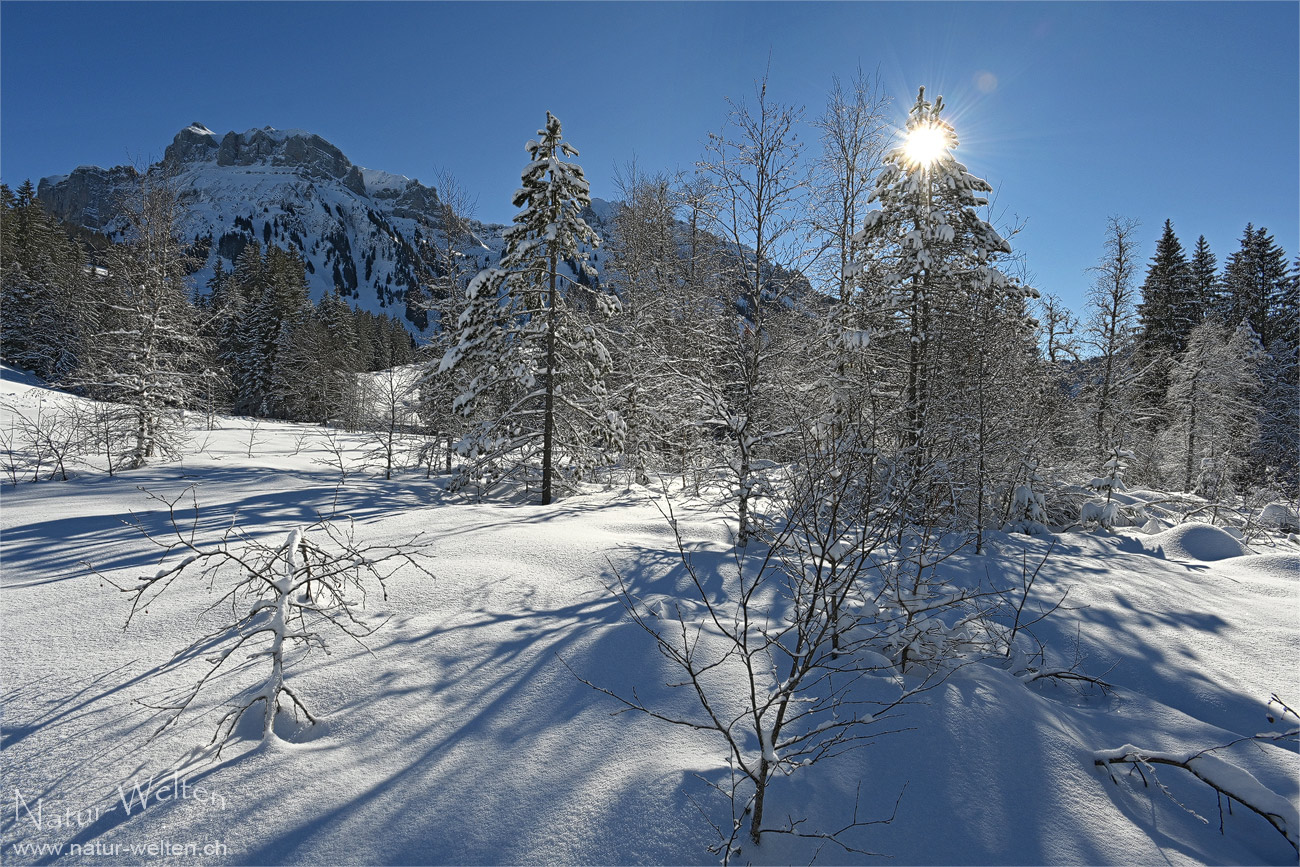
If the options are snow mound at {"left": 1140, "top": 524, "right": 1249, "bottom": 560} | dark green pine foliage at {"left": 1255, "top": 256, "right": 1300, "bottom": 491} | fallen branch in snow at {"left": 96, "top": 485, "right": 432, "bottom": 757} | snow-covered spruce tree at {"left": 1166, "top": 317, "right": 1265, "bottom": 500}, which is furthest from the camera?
dark green pine foliage at {"left": 1255, "top": 256, "right": 1300, "bottom": 491}

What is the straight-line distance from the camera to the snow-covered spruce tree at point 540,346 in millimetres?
11047

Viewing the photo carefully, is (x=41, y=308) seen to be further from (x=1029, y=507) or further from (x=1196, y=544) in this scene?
(x=1196, y=544)

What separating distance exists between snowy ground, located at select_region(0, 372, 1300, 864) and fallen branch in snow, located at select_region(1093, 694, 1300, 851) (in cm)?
10

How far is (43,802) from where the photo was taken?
6.81 feet

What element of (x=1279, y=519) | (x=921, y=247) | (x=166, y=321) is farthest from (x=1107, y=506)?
(x=166, y=321)

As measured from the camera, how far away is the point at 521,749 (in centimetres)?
261

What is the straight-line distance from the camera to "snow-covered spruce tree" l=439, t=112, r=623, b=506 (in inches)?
435

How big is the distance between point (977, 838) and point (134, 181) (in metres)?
23.8

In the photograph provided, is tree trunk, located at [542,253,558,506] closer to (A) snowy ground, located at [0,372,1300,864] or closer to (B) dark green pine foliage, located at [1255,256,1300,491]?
(A) snowy ground, located at [0,372,1300,864]

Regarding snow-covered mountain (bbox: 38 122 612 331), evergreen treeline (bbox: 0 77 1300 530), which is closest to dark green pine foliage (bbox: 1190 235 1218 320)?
evergreen treeline (bbox: 0 77 1300 530)

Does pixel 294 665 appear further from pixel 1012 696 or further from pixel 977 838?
pixel 1012 696

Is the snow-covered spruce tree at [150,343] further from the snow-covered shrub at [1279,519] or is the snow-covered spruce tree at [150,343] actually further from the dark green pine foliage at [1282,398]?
the dark green pine foliage at [1282,398]

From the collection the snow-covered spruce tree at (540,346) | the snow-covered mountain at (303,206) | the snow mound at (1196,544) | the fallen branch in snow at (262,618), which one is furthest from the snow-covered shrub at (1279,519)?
→ the snow-covered mountain at (303,206)

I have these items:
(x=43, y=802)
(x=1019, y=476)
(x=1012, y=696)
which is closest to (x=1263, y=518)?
(x=1019, y=476)
